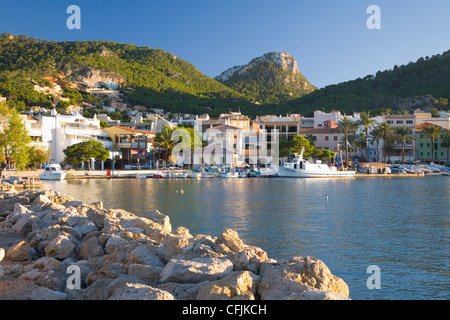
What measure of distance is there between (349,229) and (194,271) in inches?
596

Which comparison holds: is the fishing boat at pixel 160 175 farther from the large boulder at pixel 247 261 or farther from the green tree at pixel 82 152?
the large boulder at pixel 247 261

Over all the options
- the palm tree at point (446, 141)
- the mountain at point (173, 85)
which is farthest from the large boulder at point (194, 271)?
the mountain at point (173, 85)

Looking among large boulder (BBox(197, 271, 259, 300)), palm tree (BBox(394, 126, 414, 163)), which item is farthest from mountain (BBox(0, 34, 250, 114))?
large boulder (BBox(197, 271, 259, 300))

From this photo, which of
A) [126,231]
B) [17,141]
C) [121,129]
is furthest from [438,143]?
[126,231]

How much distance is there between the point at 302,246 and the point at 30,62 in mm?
166972

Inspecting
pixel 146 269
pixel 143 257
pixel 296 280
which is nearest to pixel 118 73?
pixel 143 257

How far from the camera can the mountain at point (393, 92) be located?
12119cm

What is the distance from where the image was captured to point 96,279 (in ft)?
29.2

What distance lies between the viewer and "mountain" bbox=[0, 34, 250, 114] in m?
145

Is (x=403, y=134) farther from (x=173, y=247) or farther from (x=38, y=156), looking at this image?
(x=173, y=247)

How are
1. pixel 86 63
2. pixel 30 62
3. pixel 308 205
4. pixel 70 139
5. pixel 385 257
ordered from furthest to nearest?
1. pixel 86 63
2. pixel 30 62
3. pixel 70 139
4. pixel 308 205
5. pixel 385 257

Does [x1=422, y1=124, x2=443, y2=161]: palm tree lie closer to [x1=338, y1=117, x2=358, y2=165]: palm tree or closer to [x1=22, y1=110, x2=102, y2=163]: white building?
[x1=338, y1=117, x2=358, y2=165]: palm tree

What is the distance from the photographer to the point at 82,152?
71688 mm

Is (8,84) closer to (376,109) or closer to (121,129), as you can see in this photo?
(121,129)
